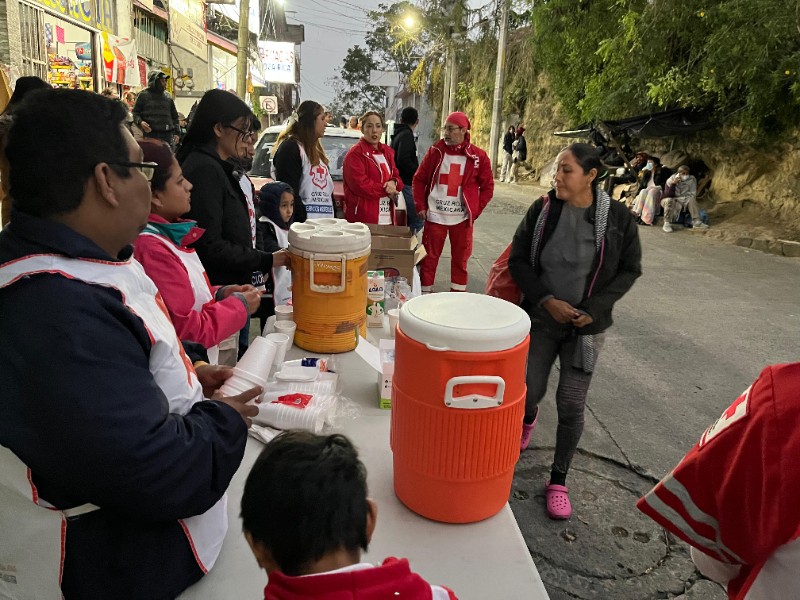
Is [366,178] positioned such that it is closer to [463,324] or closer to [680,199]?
[463,324]

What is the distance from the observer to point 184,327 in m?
1.91

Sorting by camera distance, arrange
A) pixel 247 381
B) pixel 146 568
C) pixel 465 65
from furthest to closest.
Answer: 1. pixel 465 65
2. pixel 247 381
3. pixel 146 568

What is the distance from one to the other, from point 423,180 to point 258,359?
444cm

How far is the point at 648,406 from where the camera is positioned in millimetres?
4066

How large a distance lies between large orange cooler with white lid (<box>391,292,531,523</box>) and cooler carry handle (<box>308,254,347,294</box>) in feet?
2.74

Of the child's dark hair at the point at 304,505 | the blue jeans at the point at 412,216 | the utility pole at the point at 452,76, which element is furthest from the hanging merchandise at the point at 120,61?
the utility pole at the point at 452,76

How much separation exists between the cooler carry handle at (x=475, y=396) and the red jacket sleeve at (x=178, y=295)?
0.96 metres

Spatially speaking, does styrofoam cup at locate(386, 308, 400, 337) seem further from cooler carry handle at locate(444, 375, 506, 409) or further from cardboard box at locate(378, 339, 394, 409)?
cooler carry handle at locate(444, 375, 506, 409)

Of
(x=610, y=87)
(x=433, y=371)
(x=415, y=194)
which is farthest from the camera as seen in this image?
(x=610, y=87)

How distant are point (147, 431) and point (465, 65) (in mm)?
27795

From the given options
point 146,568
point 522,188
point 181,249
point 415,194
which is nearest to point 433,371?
point 146,568

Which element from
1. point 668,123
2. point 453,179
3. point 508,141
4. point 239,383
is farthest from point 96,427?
point 508,141

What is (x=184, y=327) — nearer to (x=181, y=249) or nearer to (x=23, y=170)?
(x=181, y=249)

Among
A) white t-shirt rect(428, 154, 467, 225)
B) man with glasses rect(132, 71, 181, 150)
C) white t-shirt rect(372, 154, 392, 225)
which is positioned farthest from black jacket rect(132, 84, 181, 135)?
white t-shirt rect(428, 154, 467, 225)
